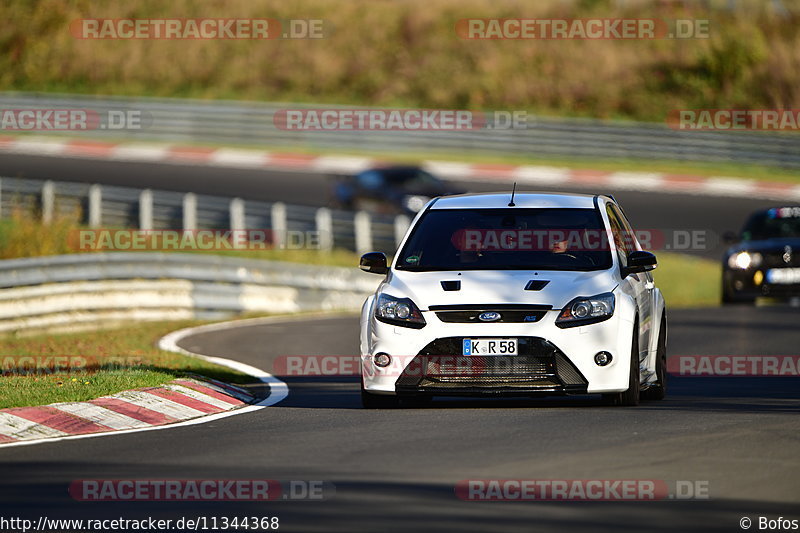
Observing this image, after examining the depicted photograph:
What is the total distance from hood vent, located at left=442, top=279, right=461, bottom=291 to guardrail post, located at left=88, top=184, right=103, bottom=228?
58.4ft

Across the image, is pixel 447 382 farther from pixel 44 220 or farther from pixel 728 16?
pixel 728 16

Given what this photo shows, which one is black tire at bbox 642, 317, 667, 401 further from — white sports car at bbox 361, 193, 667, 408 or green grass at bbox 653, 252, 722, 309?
green grass at bbox 653, 252, 722, 309

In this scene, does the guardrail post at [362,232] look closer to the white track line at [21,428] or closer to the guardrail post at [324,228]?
the guardrail post at [324,228]

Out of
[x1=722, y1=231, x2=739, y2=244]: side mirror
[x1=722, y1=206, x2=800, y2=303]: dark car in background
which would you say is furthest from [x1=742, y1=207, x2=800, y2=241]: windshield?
[x1=722, y1=231, x2=739, y2=244]: side mirror

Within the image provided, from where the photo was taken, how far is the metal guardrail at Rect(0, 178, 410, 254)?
92.5 ft

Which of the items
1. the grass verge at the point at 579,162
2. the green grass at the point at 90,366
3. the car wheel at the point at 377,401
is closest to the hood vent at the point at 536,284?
the car wheel at the point at 377,401

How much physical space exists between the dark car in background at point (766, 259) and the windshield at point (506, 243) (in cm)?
1096

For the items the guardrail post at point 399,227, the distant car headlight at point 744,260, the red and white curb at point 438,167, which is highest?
the red and white curb at point 438,167

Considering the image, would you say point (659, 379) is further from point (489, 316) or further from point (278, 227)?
point (278, 227)

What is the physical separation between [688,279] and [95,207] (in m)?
11.4

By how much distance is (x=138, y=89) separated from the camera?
51.5 metres

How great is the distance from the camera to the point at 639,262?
37.7 feet

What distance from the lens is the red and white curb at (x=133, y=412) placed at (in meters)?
10.1

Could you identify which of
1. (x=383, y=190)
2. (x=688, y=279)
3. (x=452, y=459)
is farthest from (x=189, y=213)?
(x=452, y=459)
